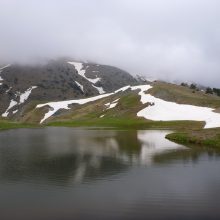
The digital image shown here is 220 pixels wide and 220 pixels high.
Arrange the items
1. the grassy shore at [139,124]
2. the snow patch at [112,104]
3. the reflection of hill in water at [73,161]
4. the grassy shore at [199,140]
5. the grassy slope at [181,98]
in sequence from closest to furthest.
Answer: the reflection of hill in water at [73,161]
the grassy shore at [199,140]
the grassy shore at [139,124]
the grassy slope at [181,98]
the snow patch at [112,104]

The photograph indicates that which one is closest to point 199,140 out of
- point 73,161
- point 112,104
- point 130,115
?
point 73,161

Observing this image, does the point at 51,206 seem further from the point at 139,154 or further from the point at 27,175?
the point at 139,154

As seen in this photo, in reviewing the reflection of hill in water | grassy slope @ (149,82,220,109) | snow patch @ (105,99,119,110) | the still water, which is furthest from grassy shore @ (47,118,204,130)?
the still water

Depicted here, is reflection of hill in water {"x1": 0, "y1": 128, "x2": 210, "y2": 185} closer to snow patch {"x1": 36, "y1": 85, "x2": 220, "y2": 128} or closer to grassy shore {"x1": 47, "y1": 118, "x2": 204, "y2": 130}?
grassy shore {"x1": 47, "y1": 118, "x2": 204, "y2": 130}

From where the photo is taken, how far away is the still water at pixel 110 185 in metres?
26.0

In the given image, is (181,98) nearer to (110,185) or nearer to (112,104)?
(112,104)

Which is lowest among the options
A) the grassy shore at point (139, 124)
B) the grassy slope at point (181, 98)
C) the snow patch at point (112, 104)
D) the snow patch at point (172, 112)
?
the grassy shore at point (139, 124)

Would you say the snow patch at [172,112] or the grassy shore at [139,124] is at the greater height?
the snow patch at [172,112]

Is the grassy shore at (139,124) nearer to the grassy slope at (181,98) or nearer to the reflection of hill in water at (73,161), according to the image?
the grassy slope at (181,98)

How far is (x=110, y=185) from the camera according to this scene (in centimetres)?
3400

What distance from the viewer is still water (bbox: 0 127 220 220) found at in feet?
85.4

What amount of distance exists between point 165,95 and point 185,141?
111m

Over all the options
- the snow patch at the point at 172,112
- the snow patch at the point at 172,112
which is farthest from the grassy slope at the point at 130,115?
the snow patch at the point at 172,112

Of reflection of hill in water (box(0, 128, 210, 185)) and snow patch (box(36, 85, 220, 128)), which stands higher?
snow patch (box(36, 85, 220, 128))
